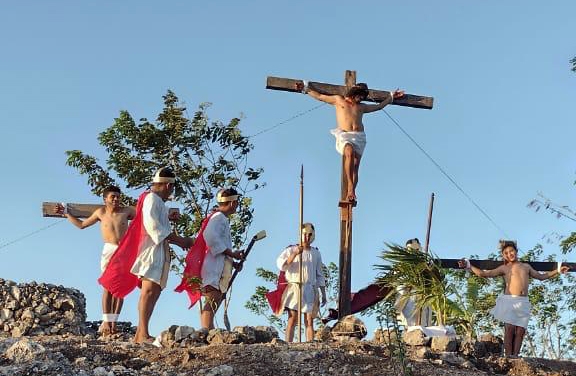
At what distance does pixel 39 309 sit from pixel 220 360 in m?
6.83

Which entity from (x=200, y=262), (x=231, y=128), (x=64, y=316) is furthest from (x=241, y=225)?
(x=200, y=262)

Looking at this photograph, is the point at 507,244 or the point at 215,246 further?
the point at 507,244

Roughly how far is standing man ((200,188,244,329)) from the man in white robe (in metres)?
0.44

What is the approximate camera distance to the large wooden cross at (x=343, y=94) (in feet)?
34.9

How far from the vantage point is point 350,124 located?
1091cm

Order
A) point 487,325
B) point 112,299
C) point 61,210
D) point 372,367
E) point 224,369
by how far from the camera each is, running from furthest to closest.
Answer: point 487,325
point 61,210
point 112,299
point 372,367
point 224,369

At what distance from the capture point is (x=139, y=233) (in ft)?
30.6

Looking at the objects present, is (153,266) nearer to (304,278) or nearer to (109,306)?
(109,306)

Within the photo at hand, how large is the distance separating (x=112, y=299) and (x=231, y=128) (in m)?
6.30

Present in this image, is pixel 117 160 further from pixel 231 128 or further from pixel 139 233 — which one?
pixel 139 233

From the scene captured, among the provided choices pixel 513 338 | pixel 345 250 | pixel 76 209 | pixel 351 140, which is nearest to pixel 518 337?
pixel 513 338

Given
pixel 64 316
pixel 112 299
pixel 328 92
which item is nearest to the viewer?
pixel 112 299

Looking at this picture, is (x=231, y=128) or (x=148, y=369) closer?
(x=148, y=369)

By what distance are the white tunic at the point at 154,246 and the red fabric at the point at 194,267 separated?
0.35 metres
